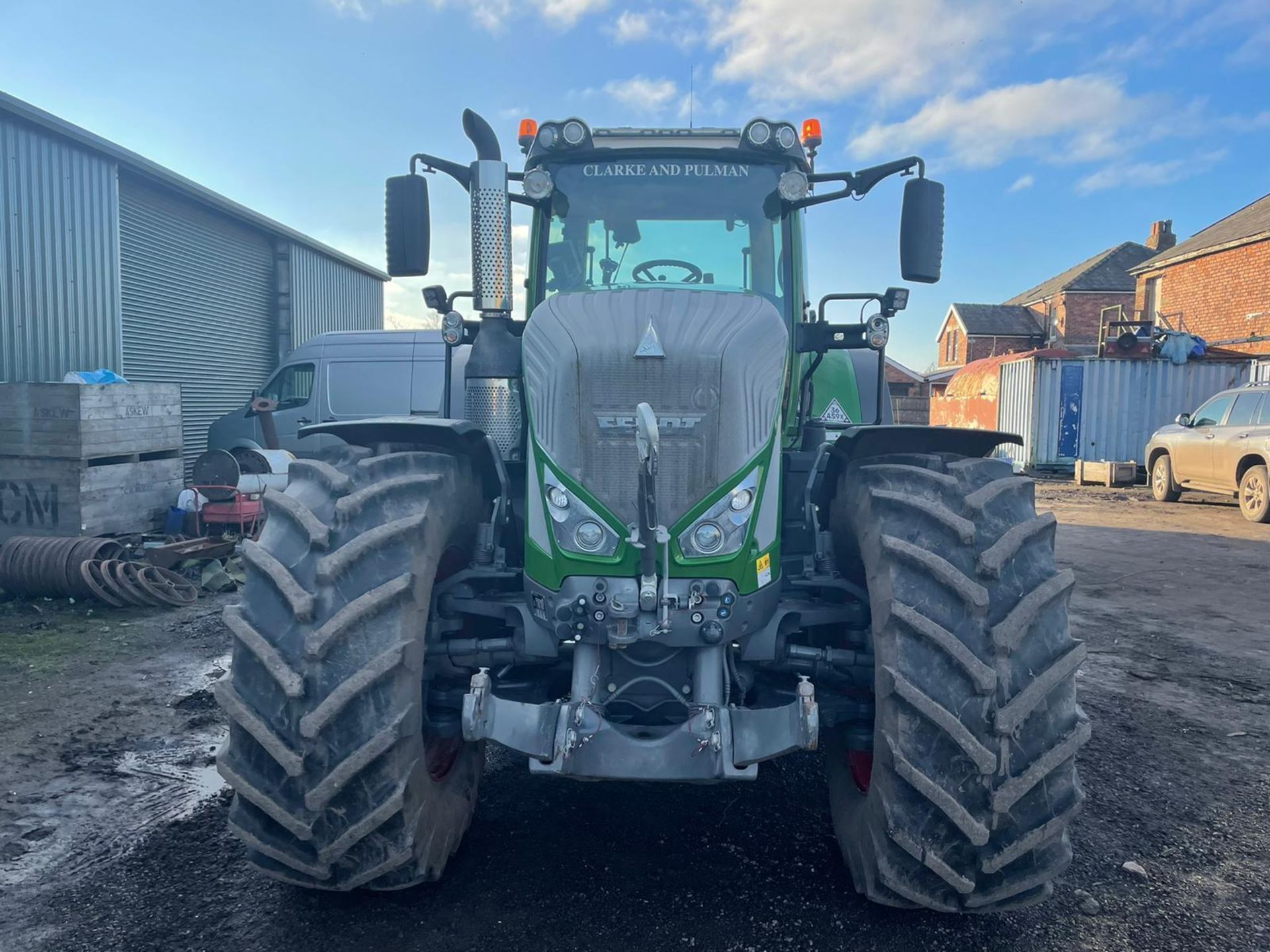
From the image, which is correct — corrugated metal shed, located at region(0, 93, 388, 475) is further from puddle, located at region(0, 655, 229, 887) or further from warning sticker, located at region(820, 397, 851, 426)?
warning sticker, located at region(820, 397, 851, 426)

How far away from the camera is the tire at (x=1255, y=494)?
12.5 meters

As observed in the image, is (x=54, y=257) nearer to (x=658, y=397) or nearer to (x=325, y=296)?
(x=325, y=296)

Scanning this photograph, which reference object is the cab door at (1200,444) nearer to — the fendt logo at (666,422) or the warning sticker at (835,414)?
the warning sticker at (835,414)

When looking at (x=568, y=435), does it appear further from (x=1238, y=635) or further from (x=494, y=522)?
(x=1238, y=635)

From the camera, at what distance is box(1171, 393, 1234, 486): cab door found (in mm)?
13852

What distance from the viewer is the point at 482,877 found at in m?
2.94

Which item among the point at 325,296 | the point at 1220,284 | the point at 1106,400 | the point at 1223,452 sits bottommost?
the point at 1223,452

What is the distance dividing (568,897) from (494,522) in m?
1.32

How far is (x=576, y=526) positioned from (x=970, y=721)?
1.28 meters

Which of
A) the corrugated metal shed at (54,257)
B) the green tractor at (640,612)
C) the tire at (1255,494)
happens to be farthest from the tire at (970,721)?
the tire at (1255,494)

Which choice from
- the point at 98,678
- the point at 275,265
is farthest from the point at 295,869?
the point at 275,265

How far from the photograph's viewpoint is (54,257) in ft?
34.3

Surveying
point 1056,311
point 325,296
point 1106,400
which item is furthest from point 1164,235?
point 325,296

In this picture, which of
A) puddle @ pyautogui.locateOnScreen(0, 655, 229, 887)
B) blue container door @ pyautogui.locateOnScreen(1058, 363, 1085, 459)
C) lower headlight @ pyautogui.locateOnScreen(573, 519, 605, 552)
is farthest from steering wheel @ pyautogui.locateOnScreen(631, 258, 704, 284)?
blue container door @ pyautogui.locateOnScreen(1058, 363, 1085, 459)
